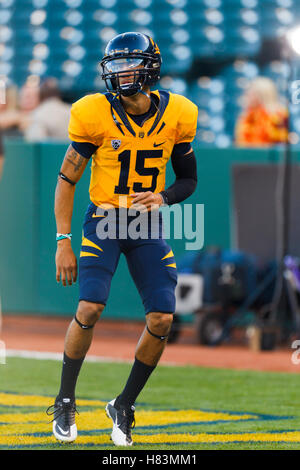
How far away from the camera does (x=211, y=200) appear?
11.4 metres

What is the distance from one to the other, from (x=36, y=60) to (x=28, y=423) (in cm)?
1345

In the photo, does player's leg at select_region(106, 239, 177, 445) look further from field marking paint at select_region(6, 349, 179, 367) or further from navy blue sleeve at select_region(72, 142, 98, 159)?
Result: field marking paint at select_region(6, 349, 179, 367)

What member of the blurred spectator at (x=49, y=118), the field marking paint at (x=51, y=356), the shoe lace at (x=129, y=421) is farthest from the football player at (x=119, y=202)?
the blurred spectator at (x=49, y=118)

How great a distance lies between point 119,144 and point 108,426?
1.55m

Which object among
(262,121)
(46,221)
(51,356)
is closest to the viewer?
(51,356)

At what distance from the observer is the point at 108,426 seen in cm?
496

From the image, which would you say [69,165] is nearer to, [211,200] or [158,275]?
[158,275]

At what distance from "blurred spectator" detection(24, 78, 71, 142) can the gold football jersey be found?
7.23 metres

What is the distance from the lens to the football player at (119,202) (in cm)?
440

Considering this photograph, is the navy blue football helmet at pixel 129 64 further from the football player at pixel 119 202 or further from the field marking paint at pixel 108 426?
the field marking paint at pixel 108 426

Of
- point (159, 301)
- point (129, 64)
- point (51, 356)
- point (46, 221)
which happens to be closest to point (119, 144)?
point (129, 64)

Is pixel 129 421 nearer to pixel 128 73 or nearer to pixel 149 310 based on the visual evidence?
pixel 149 310

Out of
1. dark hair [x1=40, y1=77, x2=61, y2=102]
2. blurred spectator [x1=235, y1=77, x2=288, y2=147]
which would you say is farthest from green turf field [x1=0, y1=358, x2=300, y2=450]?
blurred spectator [x1=235, y1=77, x2=288, y2=147]

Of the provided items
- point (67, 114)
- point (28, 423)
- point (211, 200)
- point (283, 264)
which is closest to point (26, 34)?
point (67, 114)
